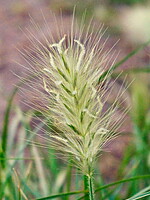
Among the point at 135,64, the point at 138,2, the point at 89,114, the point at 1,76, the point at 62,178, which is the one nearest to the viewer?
the point at 89,114

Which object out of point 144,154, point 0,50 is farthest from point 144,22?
point 144,154

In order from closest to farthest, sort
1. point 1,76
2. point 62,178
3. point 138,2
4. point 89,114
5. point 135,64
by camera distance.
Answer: point 89,114
point 62,178
point 1,76
point 135,64
point 138,2

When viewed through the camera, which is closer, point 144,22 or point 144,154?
point 144,154

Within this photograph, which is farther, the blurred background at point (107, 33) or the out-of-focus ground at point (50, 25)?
the out-of-focus ground at point (50, 25)

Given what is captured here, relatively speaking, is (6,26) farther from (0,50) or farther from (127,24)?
(127,24)

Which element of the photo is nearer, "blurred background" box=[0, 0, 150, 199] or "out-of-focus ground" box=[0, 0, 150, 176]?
"blurred background" box=[0, 0, 150, 199]

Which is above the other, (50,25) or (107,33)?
(50,25)

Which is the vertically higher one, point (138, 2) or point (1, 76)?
point (138, 2)

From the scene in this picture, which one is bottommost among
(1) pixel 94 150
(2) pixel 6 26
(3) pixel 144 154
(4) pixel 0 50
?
(1) pixel 94 150
